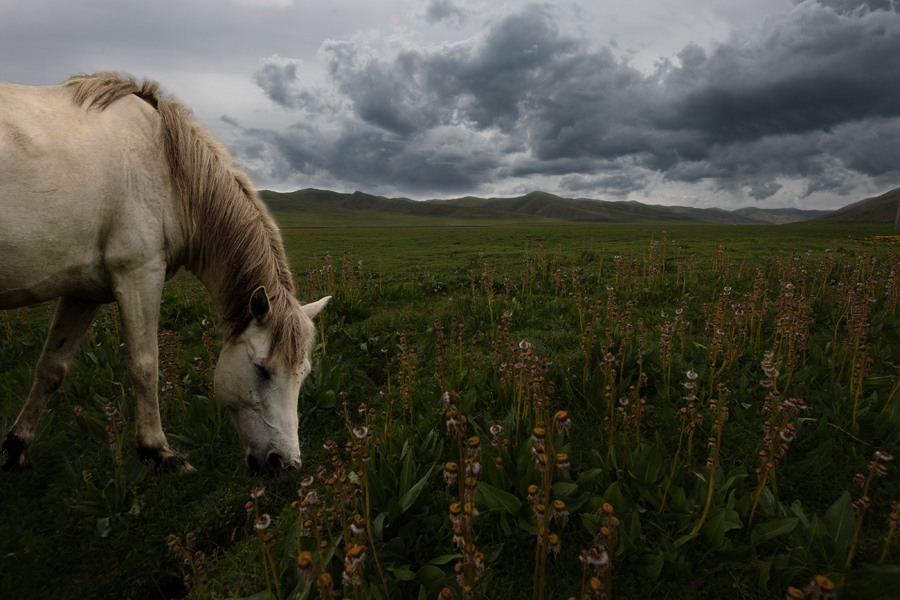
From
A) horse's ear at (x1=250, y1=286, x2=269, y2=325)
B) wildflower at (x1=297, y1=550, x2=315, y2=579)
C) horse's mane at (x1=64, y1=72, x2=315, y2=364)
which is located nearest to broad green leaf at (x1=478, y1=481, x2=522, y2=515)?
wildflower at (x1=297, y1=550, x2=315, y2=579)

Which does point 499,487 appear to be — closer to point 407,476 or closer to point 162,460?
point 407,476

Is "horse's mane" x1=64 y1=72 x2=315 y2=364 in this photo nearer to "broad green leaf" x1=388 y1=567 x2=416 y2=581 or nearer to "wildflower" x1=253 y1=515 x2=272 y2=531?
"wildflower" x1=253 y1=515 x2=272 y2=531

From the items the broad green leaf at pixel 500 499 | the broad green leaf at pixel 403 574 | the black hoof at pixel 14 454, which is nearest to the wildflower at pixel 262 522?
the broad green leaf at pixel 403 574

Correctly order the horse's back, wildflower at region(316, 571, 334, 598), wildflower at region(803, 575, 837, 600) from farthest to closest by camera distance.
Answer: the horse's back < wildflower at region(316, 571, 334, 598) < wildflower at region(803, 575, 837, 600)

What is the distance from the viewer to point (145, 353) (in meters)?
3.35

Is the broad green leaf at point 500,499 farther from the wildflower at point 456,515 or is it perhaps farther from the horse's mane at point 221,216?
the horse's mane at point 221,216

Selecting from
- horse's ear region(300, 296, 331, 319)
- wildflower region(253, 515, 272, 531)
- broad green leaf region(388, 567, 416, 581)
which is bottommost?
broad green leaf region(388, 567, 416, 581)

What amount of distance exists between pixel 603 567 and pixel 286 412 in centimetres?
269

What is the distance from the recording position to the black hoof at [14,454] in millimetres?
3566

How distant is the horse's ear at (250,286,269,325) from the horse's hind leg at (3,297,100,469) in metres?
1.97

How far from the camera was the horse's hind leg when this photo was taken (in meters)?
3.62

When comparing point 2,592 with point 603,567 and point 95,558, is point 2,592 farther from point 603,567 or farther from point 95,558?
point 603,567

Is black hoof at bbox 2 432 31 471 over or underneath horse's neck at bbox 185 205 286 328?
underneath

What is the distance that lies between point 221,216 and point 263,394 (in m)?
1.71
